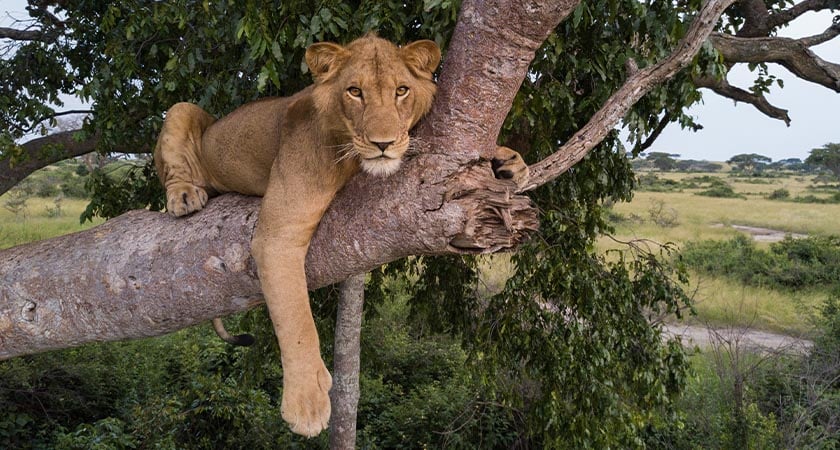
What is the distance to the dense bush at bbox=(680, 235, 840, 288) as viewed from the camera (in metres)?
15.2

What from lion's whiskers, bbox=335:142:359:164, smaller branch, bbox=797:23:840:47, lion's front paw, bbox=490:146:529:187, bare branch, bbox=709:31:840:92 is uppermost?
smaller branch, bbox=797:23:840:47

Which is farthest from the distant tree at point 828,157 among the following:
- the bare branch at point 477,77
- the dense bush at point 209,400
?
the bare branch at point 477,77

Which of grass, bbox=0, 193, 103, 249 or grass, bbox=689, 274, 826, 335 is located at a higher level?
grass, bbox=0, 193, 103, 249

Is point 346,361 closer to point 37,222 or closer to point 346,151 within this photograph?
point 346,151

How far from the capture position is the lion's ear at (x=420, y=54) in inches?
83.9

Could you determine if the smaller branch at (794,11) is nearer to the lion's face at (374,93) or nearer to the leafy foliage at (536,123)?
the leafy foliage at (536,123)

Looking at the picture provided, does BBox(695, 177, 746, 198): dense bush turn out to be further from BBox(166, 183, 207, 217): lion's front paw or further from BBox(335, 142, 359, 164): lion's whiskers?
BBox(335, 142, 359, 164): lion's whiskers

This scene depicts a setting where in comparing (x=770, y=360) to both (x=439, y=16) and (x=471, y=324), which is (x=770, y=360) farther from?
(x=439, y=16)

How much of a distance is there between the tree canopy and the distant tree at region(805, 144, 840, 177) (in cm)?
1851

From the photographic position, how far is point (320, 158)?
221 cm

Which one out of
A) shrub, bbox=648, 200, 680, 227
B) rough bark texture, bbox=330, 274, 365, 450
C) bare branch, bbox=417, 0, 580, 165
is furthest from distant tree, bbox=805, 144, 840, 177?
bare branch, bbox=417, 0, 580, 165

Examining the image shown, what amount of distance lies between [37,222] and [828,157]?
23721 mm

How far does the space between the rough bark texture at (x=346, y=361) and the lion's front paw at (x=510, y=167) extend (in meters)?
2.28

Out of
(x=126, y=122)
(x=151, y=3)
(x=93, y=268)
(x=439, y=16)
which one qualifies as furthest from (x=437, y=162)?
(x=151, y=3)
